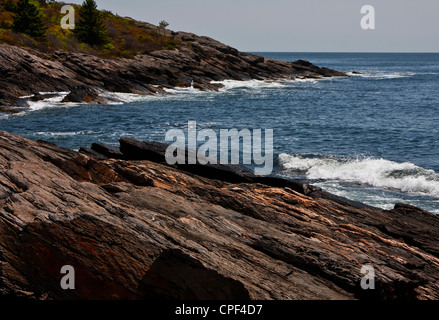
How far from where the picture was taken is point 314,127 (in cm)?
4625

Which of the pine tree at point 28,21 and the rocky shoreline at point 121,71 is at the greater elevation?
the pine tree at point 28,21

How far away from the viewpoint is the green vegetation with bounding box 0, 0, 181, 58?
236 ft

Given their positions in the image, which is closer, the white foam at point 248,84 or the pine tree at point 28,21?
the pine tree at point 28,21

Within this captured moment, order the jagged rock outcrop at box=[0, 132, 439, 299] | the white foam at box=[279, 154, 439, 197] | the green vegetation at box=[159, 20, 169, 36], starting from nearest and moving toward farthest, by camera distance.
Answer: the jagged rock outcrop at box=[0, 132, 439, 299]
the white foam at box=[279, 154, 439, 197]
the green vegetation at box=[159, 20, 169, 36]

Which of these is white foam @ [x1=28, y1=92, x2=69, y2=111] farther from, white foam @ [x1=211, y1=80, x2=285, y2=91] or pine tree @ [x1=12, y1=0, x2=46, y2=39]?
white foam @ [x1=211, y1=80, x2=285, y2=91]

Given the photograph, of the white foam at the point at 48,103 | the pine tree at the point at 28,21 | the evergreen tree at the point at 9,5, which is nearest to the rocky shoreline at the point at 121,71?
the white foam at the point at 48,103

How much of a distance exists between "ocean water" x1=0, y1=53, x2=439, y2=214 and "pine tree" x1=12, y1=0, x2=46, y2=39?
69.0ft

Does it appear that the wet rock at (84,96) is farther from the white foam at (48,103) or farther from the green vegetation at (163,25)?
the green vegetation at (163,25)

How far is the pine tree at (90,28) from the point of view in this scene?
82.9 m

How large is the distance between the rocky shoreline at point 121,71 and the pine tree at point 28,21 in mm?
8964

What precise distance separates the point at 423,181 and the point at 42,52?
192 ft

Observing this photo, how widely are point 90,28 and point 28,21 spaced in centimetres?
1276

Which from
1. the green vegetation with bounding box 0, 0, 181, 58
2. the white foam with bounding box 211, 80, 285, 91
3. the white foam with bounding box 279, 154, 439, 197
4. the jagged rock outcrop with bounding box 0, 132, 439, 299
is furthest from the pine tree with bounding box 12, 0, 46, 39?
the jagged rock outcrop with bounding box 0, 132, 439, 299
